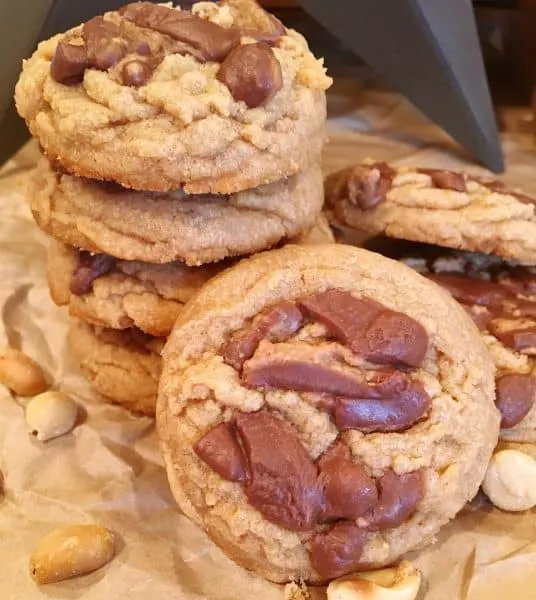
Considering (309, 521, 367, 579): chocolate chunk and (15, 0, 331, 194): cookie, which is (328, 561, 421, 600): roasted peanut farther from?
(15, 0, 331, 194): cookie

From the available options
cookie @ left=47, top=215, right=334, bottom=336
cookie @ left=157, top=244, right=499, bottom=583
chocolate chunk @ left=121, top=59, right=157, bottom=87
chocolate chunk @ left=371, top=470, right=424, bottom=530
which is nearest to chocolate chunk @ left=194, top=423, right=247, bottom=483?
cookie @ left=157, top=244, right=499, bottom=583

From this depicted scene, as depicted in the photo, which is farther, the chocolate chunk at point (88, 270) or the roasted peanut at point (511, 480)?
the chocolate chunk at point (88, 270)

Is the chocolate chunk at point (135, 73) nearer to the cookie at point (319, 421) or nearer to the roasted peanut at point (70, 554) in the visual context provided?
the cookie at point (319, 421)

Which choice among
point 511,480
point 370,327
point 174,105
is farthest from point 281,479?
point 174,105

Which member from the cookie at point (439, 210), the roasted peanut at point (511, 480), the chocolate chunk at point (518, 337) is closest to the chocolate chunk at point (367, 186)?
the cookie at point (439, 210)

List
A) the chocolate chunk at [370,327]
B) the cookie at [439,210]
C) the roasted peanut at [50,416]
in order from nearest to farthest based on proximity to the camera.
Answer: the chocolate chunk at [370,327], the roasted peanut at [50,416], the cookie at [439,210]

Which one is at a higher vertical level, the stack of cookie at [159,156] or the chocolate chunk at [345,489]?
the stack of cookie at [159,156]

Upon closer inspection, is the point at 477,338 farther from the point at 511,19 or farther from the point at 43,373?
the point at 511,19
